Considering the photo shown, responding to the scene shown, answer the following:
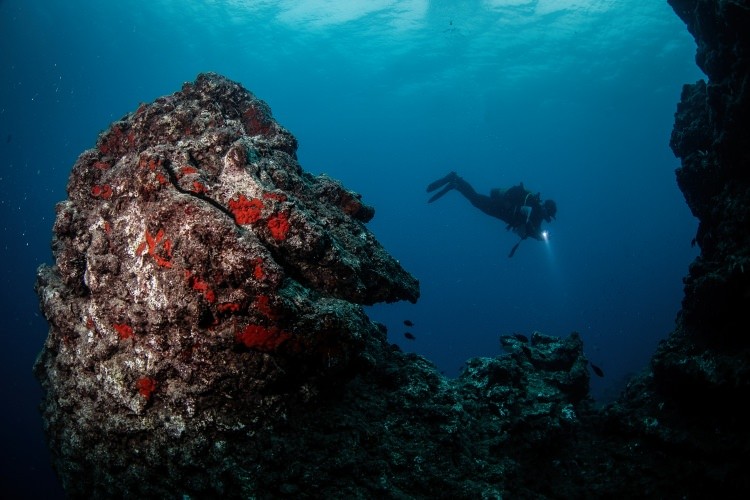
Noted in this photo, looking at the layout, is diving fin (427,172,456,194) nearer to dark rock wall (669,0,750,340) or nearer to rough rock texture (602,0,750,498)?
dark rock wall (669,0,750,340)

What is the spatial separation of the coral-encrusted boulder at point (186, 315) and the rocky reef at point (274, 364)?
2cm

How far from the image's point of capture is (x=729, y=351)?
17.0 feet

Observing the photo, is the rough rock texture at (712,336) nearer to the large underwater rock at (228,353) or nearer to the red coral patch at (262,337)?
the large underwater rock at (228,353)

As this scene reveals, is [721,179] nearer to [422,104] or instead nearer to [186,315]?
[186,315]

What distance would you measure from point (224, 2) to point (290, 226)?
149 ft

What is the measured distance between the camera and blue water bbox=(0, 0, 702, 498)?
118 feet

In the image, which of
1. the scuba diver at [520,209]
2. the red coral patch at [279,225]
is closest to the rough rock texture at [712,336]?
the red coral patch at [279,225]

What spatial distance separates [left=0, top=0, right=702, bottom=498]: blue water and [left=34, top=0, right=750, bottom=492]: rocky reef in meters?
14.3

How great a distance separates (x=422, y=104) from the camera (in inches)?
2662

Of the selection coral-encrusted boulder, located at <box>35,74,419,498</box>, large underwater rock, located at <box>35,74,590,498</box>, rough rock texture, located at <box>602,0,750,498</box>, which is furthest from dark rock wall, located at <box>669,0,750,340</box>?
coral-encrusted boulder, located at <box>35,74,419,498</box>

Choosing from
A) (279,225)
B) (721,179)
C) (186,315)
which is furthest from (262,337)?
(721,179)

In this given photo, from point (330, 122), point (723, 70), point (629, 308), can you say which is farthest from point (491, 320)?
point (723, 70)

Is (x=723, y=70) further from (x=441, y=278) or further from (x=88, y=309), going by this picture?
(x=441, y=278)

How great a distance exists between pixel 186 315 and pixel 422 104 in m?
70.3
